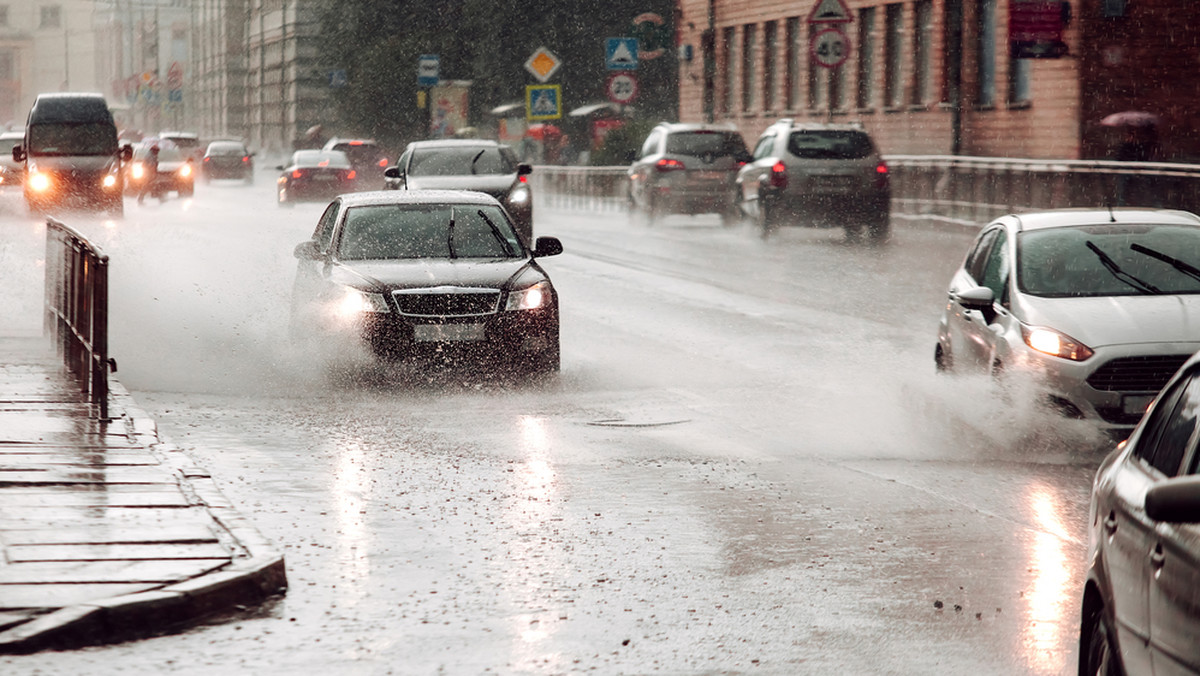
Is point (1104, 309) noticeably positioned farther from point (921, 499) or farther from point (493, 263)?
point (493, 263)

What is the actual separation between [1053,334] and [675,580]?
13.8 ft

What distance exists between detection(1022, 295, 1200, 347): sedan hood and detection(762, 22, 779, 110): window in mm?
43791

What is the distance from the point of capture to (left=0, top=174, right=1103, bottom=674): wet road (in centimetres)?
641

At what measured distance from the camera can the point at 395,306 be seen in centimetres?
1355

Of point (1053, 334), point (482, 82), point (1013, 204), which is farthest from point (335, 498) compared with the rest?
point (482, 82)

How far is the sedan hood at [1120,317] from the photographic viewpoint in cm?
1066

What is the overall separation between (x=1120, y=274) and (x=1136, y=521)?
6.95 m

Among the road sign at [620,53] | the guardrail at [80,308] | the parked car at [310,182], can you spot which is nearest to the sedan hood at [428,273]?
the guardrail at [80,308]

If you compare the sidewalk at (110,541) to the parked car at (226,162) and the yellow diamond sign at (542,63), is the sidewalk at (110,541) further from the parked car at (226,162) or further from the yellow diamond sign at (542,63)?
the parked car at (226,162)

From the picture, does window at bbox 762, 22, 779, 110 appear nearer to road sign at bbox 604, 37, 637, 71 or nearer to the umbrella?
road sign at bbox 604, 37, 637, 71

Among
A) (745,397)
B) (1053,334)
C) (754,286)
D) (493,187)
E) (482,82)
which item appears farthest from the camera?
(482,82)

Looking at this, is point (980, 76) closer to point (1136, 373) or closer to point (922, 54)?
point (922, 54)

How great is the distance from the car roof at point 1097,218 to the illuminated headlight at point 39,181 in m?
29.1

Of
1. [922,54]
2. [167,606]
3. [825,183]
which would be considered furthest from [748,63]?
[167,606]
